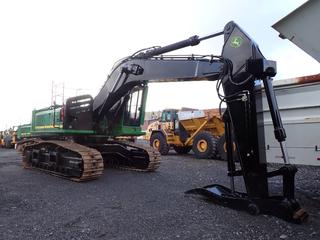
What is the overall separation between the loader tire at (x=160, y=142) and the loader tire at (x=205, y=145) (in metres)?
2.24

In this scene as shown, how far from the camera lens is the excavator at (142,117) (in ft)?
17.3

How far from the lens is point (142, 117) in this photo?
977cm

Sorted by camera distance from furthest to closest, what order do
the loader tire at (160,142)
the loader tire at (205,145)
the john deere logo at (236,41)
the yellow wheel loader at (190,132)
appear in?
the loader tire at (160,142), the yellow wheel loader at (190,132), the loader tire at (205,145), the john deere logo at (236,41)

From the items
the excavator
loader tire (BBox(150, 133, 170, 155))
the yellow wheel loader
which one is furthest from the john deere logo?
loader tire (BBox(150, 133, 170, 155))

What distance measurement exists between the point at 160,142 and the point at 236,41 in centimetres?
1101

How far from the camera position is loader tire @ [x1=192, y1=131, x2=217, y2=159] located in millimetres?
13406

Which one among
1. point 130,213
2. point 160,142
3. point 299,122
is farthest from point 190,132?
point 130,213

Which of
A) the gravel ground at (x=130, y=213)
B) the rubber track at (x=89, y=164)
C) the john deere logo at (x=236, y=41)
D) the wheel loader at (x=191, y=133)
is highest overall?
the john deere logo at (x=236, y=41)

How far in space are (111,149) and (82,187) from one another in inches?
110

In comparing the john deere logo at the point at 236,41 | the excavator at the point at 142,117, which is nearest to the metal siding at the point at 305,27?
the excavator at the point at 142,117

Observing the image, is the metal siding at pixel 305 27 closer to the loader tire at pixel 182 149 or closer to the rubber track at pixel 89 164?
the rubber track at pixel 89 164

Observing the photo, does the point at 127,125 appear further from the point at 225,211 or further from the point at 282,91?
the point at 225,211

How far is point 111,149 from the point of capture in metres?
10.2

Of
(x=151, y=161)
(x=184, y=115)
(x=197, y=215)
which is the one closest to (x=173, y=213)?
(x=197, y=215)
